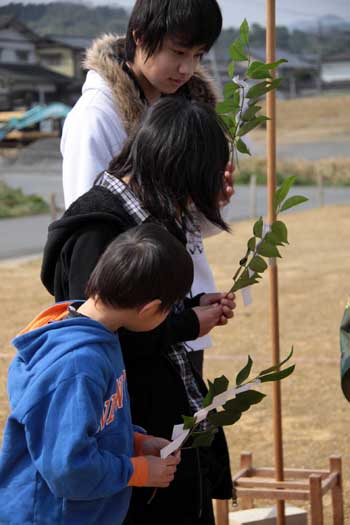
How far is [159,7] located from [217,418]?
1.00 m

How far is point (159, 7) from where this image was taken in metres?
2.42

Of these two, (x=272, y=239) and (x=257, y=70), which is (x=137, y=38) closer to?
(x=257, y=70)

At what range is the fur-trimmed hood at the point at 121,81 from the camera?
2494 mm

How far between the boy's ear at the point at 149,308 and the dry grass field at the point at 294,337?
6.35 feet

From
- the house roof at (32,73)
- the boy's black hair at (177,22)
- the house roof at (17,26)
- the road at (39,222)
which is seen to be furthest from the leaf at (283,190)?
the house roof at (17,26)

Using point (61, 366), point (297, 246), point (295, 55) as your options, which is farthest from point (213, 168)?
point (295, 55)

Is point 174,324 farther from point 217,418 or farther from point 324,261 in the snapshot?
point 324,261

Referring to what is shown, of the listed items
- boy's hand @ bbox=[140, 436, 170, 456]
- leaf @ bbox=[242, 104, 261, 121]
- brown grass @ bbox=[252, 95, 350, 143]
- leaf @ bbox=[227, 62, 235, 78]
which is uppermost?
leaf @ bbox=[227, 62, 235, 78]

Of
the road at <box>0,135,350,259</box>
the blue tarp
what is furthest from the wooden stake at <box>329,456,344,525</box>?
the blue tarp

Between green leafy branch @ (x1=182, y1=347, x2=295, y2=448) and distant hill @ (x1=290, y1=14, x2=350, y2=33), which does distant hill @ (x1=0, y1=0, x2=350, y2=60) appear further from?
green leafy branch @ (x1=182, y1=347, x2=295, y2=448)

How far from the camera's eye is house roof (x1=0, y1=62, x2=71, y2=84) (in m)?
44.9

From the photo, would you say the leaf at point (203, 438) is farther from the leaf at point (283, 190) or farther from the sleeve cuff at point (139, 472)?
the leaf at point (283, 190)

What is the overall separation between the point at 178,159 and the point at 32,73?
1763 inches

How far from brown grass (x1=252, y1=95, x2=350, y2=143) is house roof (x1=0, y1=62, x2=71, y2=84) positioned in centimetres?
994
